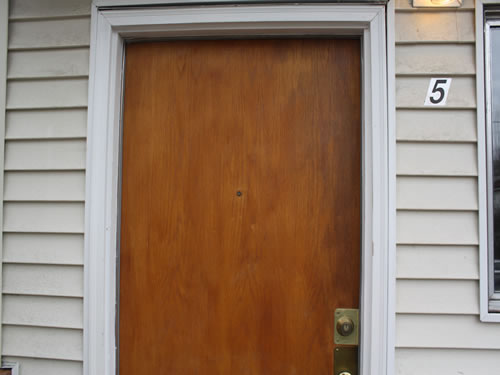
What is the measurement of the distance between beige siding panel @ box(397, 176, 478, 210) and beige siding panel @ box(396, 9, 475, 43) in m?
0.59

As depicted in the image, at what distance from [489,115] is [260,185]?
99 cm

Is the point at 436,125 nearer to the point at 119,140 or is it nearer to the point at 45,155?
the point at 119,140

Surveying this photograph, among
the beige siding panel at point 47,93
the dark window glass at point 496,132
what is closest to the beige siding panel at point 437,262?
the dark window glass at point 496,132

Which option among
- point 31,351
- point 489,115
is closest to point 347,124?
point 489,115

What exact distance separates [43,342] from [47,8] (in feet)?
4.89

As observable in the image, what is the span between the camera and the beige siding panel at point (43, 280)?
51.7 inches

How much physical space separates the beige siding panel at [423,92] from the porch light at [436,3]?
0.99ft

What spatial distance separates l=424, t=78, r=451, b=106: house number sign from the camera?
124cm

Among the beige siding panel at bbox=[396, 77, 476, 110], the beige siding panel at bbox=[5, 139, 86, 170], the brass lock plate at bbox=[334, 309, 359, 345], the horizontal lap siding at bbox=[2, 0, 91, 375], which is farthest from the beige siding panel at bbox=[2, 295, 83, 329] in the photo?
the beige siding panel at bbox=[396, 77, 476, 110]

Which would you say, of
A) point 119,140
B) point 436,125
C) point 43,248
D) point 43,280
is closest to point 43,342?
point 43,280

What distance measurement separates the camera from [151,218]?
1.35 meters

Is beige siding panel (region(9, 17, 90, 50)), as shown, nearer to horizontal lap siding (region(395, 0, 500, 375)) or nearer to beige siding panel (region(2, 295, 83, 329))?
beige siding panel (region(2, 295, 83, 329))

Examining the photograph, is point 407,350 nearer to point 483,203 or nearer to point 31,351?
point 483,203

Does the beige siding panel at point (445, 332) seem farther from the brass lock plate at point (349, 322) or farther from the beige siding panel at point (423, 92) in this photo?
the beige siding panel at point (423, 92)
